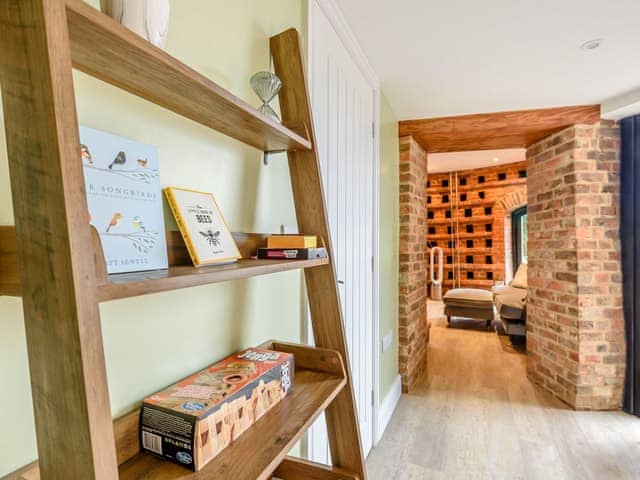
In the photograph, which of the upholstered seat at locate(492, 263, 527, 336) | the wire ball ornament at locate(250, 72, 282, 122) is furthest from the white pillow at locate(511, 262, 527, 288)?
the wire ball ornament at locate(250, 72, 282, 122)

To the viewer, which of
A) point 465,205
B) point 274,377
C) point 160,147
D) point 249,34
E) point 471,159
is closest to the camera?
point 160,147

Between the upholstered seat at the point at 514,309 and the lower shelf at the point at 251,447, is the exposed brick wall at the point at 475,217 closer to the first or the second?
the upholstered seat at the point at 514,309

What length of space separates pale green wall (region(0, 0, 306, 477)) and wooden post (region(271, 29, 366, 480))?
0.11 meters

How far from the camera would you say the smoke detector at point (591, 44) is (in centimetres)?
179

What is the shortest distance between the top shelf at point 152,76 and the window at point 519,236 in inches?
263

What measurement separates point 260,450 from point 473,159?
19.9ft

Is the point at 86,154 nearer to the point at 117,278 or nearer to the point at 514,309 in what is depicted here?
the point at 117,278

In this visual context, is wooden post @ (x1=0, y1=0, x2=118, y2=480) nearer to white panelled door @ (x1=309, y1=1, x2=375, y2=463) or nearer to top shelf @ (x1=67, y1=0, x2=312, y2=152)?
top shelf @ (x1=67, y1=0, x2=312, y2=152)

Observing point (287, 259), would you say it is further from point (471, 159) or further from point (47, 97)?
point (471, 159)

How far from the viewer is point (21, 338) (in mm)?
507

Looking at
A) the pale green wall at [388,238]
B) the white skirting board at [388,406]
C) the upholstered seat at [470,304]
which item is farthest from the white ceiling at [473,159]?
the white skirting board at [388,406]

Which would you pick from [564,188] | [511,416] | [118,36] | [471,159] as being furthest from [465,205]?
[118,36]

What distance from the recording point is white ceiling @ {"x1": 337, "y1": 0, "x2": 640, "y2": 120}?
1.55m

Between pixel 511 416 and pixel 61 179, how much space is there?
3109 millimetres
